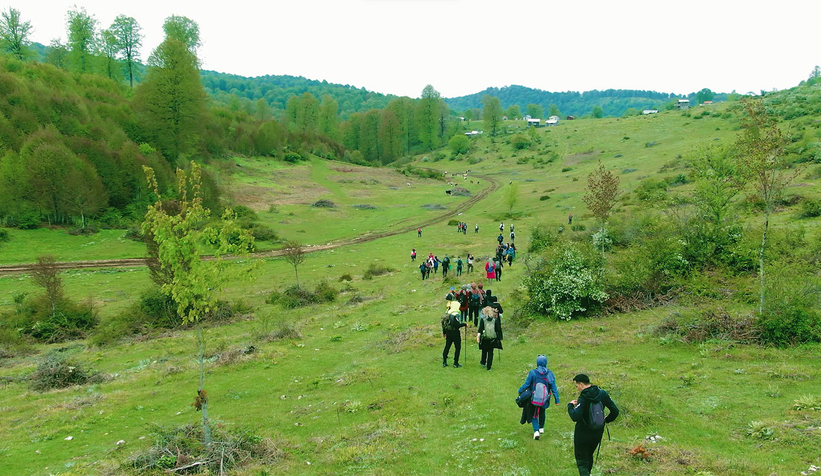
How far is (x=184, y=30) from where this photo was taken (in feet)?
309

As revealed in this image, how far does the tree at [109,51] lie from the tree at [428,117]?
93478mm

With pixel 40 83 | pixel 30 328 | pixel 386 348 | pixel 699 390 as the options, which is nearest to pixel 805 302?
pixel 699 390

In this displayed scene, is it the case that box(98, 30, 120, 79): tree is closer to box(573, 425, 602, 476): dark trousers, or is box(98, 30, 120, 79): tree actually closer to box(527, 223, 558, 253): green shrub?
box(527, 223, 558, 253): green shrub

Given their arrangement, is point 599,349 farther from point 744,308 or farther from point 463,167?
point 463,167

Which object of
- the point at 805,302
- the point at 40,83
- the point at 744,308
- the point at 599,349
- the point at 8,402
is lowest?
the point at 8,402

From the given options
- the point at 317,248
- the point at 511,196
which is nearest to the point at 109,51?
the point at 317,248

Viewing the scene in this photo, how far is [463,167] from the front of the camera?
135625 mm

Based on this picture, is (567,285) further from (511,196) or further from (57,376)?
(511,196)

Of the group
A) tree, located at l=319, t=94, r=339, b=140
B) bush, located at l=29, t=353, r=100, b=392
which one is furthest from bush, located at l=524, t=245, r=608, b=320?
tree, located at l=319, t=94, r=339, b=140

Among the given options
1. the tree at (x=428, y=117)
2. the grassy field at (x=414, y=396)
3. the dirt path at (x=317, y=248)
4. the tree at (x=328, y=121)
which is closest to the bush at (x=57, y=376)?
the grassy field at (x=414, y=396)

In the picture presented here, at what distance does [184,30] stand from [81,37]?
69.3 ft

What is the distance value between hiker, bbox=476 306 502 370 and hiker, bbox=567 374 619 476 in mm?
5778

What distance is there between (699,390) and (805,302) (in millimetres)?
5775

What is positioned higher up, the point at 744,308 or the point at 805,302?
the point at 805,302
